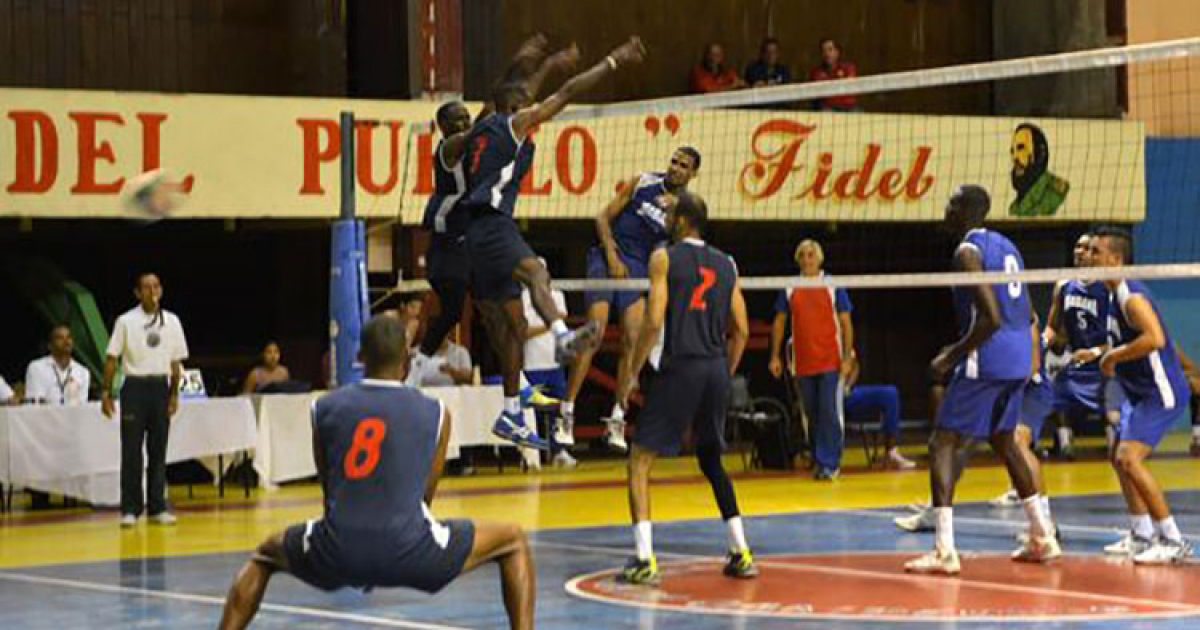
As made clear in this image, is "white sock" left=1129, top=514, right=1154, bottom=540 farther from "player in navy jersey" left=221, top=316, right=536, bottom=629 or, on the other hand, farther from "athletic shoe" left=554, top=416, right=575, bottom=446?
"player in navy jersey" left=221, top=316, right=536, bottom=629

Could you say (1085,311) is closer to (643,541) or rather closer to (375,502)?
(643,541)

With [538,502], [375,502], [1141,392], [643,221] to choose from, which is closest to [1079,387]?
[538,502]

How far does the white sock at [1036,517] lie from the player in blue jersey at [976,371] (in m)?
0.02

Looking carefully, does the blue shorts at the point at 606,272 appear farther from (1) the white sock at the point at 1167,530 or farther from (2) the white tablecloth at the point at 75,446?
(2) the white tablecloth at the point at 75,446

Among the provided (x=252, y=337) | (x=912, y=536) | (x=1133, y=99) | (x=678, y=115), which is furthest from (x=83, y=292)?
(x=1133, y=99)

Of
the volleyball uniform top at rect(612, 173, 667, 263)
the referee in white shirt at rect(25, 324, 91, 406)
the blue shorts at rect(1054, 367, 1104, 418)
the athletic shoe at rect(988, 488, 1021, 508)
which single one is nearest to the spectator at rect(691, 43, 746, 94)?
the blue shorts at rect(1054, 367, 1104, 418)

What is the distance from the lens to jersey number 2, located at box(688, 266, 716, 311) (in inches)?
488

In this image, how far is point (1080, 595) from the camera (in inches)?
456

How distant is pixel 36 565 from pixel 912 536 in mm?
6061

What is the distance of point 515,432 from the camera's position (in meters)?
13.1

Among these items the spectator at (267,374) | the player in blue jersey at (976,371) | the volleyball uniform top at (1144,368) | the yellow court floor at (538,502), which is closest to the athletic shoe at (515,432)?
the player in blue jersey at (976,371)

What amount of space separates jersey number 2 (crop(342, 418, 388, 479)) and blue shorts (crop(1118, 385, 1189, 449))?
262 inches

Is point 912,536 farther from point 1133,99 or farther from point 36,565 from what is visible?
point 1133,99

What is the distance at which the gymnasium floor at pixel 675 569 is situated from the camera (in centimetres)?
1103
